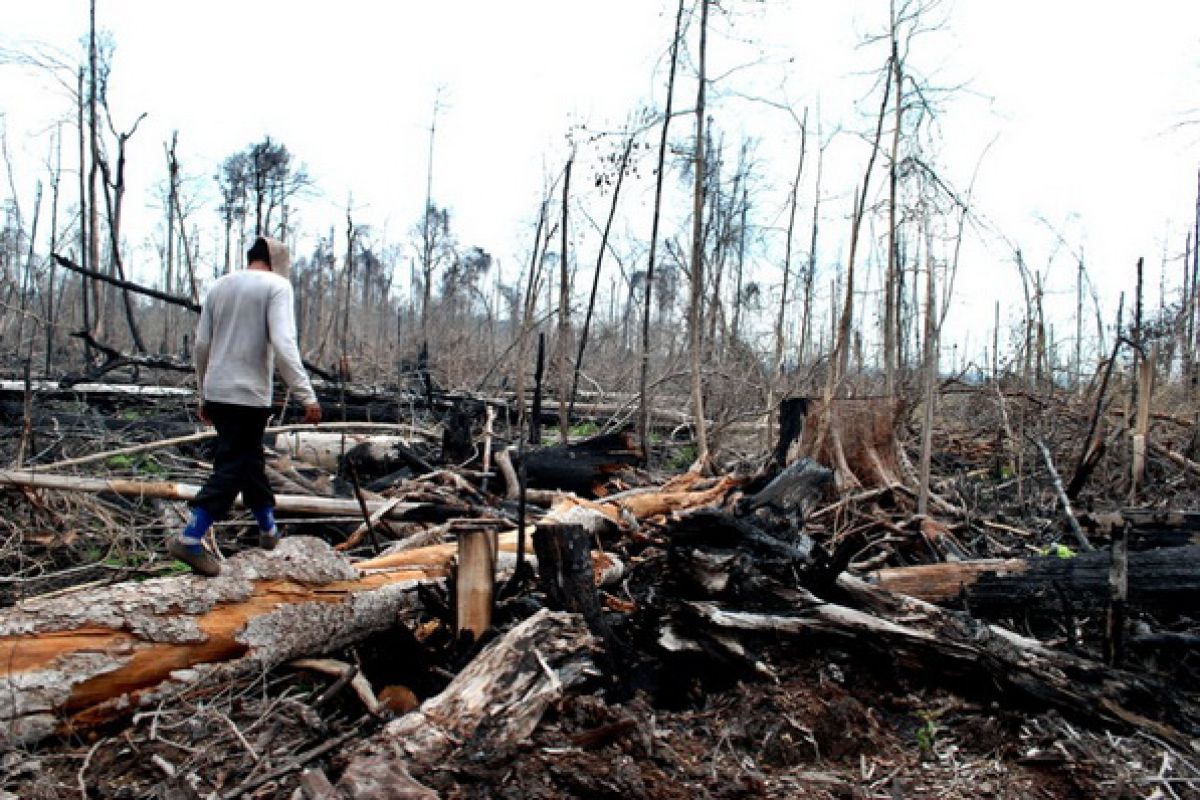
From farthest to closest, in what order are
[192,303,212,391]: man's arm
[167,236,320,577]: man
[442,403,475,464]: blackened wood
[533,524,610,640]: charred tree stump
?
[442,403,475,464]: blackened wood → [192,303,212,391]: man's arm → [167,236,320,577]: man → [533,524,610,640]: charred tree stump

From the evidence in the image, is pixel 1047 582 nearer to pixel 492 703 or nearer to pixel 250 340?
pixel 492 703

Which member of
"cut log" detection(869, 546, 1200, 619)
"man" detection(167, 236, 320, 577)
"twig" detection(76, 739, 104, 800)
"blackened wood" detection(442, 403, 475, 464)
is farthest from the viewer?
"blackened wood" detection(442, 403, 475, 464)

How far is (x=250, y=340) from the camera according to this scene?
3.92 meters

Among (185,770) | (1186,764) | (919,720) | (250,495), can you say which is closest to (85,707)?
(185,770)

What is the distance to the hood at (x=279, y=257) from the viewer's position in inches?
161

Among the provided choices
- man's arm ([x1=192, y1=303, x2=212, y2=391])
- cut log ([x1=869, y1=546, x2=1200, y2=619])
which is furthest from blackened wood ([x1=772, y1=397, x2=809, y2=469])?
man's arm ([x1=192, y1=303, x2=212, y2=391])

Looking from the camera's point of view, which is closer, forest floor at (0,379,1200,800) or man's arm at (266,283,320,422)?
forest floor at (0,379,1200,800)

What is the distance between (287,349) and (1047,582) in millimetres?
4192

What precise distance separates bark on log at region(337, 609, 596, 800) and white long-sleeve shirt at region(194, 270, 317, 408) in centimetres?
165

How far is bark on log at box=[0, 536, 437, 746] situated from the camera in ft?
9.13

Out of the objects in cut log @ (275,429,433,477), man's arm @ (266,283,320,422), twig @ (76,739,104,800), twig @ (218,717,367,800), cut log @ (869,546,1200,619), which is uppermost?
man's arm @ (266,283,320,422)

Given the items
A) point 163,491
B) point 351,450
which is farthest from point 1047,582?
point 351,450

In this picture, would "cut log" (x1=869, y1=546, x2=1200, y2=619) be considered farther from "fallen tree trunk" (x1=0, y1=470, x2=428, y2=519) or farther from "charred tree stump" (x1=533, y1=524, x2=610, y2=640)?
"fallen tree trunk" (x1=0, y1=470, x2=428, y2=519)

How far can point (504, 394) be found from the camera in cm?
1437
